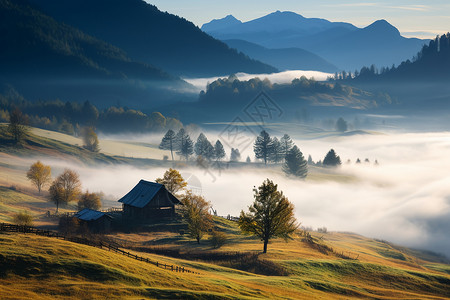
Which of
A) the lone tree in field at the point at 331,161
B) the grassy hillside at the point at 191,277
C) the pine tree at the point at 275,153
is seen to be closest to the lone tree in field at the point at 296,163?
the pine tree at the point at 275,153

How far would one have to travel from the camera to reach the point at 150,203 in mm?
87125

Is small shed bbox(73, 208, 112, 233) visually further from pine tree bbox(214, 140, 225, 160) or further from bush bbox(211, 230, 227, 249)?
pine tree bbox(214, 140, 225, 160)

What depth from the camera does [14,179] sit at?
11888 centimetres

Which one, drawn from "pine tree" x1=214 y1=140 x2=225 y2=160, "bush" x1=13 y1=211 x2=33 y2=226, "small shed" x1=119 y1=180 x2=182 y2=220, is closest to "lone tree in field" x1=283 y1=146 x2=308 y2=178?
"pine tree" x1=214 y1=140 x2=225 y2=160

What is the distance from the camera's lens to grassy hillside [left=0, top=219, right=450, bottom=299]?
4191 cm

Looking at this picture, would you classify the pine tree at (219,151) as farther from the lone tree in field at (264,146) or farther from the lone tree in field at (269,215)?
the lone tree in field at (269,215)

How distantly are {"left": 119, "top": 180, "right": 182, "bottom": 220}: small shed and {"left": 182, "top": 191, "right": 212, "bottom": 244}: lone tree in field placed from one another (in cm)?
454

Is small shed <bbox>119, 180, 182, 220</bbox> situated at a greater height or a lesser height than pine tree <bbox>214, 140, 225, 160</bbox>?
lesser

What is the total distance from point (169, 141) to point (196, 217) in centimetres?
11480

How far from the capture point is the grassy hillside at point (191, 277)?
41.9m

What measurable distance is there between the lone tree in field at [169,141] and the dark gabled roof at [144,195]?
9146 cm

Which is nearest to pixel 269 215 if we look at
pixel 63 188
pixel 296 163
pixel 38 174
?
pixel 63 188

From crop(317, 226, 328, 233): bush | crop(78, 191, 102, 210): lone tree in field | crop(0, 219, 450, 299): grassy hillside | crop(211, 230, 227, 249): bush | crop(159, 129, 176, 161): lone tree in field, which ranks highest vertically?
crop(159, 129, 176, 161): lone tree in field

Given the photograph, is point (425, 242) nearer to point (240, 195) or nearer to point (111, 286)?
point (240, 195)
